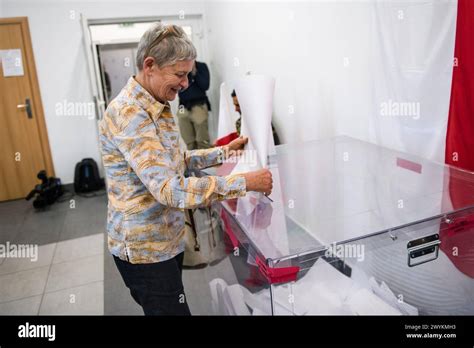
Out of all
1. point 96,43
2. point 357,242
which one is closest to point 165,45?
point 357,242

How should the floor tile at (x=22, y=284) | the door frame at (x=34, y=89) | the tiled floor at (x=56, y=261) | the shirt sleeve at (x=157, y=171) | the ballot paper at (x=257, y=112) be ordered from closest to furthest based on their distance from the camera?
the shirt sleeve at (x=157, y=171) → the ballot paper at (x=257, y=112) → the tiled floor at (x=56, y=261) → the floor tile at (x=22, y=284) → the door frame at (x=34, y=89)

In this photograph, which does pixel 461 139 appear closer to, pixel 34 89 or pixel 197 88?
pixel 197 88

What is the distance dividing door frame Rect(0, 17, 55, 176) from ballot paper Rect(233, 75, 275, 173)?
12.0 feet

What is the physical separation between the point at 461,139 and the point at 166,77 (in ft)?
3.12

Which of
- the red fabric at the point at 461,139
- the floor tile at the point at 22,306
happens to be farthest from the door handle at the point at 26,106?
the red fabric at the point at 461,139

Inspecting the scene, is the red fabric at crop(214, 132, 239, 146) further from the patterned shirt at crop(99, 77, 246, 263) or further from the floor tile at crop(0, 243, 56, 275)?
the floor tile at crop(0, 243, 56, 275)

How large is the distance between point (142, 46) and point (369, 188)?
83 cm

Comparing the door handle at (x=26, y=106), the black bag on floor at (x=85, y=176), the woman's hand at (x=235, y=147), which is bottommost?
the black bag on floor at (x=85, y=176)

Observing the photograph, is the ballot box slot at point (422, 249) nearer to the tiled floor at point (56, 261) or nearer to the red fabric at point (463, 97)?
the red fabric at point (463, 97)

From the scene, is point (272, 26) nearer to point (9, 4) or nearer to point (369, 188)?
point (369, 188)

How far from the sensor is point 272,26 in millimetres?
2848

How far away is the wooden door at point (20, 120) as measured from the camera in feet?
13.7

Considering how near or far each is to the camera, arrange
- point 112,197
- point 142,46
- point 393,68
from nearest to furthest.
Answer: point 142,46
point 112,197
point 393,68
